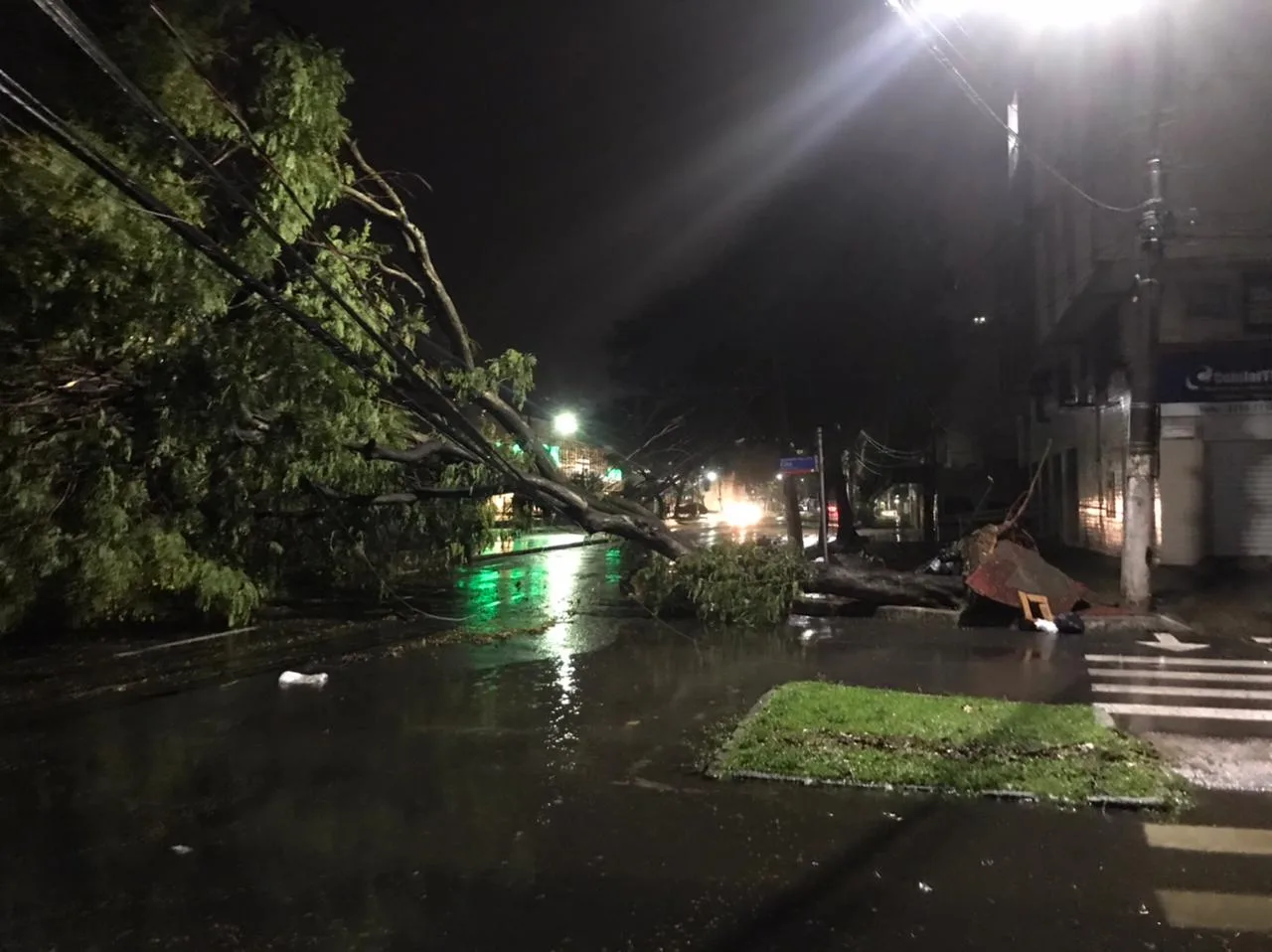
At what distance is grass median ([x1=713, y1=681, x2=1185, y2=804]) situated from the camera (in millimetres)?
6273

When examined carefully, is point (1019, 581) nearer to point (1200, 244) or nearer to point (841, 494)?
point (1200, 244)

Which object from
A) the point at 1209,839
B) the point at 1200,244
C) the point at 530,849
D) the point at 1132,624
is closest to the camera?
the point at 1209,839

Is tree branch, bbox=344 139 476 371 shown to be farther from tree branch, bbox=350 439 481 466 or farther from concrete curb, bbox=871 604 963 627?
concrete curb, bbox=871 604 963 627

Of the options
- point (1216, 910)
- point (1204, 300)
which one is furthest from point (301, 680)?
point (1204, 300)

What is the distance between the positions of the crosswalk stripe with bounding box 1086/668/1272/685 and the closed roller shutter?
30.3 ft

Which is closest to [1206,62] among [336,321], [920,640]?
[920,640]

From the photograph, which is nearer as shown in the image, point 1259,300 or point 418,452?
point 418,452

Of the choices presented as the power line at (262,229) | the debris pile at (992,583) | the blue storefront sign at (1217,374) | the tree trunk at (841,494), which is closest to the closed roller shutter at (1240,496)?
the blue storefront sign at (1217,374)

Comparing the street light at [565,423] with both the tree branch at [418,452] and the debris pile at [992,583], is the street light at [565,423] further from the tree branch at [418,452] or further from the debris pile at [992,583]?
the debris pile at [992,583]

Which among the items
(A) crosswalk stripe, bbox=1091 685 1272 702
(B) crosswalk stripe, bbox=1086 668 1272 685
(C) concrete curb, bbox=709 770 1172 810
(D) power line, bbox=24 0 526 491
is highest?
(D) power line, bbox=24 0 526 491

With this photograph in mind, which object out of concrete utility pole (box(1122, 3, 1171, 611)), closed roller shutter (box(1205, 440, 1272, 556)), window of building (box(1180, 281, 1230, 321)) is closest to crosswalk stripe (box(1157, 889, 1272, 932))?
concrete utility pole (box(1122, 3, 1171, 611))

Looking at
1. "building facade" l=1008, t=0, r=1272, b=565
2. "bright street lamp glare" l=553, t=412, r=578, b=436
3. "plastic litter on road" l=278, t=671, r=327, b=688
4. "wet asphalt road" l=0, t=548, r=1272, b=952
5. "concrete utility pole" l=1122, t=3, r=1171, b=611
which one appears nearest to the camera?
"wet asphalt road" l=0, t=548, r=1272, b=952

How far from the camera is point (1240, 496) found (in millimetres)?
18016

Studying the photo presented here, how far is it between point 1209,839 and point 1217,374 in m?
14.6
